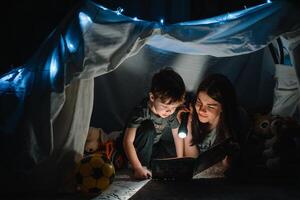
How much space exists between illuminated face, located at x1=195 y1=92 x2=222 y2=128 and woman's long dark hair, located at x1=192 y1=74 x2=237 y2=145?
0.03 m

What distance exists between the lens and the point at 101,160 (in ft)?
9.46

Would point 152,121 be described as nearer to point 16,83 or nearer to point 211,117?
point 211,117

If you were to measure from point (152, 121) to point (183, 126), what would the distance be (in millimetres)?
279

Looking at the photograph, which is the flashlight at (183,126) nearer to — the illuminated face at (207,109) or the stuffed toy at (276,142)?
the illuminated face at (207,109)

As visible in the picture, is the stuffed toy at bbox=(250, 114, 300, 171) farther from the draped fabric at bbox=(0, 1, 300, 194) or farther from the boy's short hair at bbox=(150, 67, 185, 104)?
the boy's short hair at bbox=(150, 67, 185, 104)

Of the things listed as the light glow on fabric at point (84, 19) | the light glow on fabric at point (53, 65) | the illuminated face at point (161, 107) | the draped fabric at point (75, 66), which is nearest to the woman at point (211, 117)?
the illuminated face at point (161, 107)

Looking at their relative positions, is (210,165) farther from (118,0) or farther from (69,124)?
(118,0)

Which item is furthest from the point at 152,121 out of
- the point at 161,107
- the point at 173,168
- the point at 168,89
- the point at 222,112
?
the point at 222,112

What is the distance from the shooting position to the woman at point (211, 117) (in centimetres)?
354

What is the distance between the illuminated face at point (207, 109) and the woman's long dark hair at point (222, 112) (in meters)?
0.03

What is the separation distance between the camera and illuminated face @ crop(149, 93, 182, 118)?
10.9 ft

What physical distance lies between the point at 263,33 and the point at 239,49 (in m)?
0.23

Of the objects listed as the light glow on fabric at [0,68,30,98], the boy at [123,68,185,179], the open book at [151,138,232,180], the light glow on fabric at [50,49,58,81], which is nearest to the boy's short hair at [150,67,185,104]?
the boy at [123,68,185,179]

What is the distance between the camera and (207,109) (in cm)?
354
